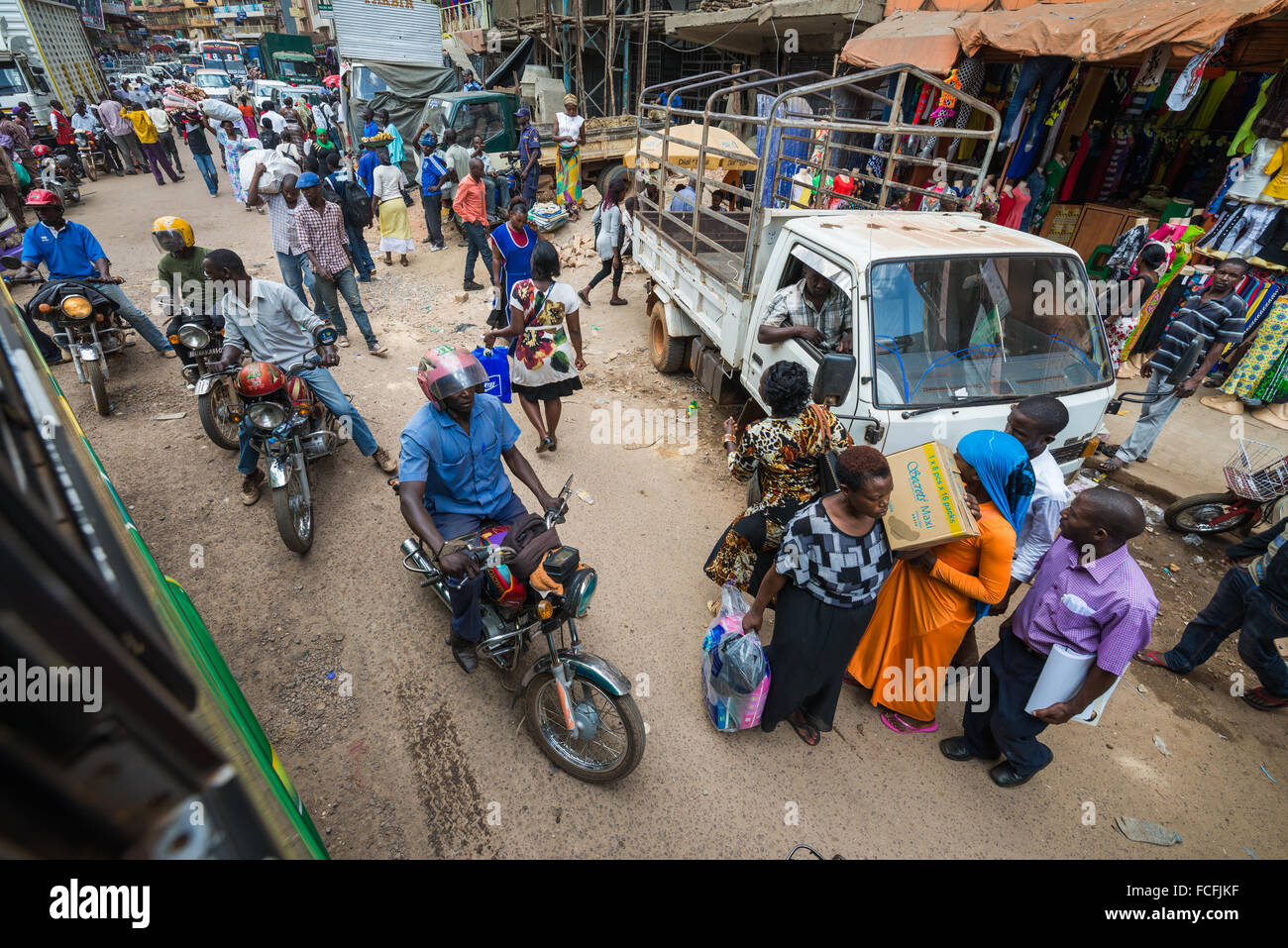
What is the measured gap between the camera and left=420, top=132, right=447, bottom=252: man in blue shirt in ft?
32.2

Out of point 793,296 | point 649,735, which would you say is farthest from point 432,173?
point 649,735

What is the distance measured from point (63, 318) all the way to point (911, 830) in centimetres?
808

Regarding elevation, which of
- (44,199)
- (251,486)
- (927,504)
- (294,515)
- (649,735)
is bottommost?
(649,735)

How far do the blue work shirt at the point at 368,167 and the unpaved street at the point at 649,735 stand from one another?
7176 millimetres

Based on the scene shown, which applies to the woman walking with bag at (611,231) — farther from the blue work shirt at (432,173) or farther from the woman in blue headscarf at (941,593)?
the woman in blue headscarf at (941,593)

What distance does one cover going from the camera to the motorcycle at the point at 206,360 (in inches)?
190

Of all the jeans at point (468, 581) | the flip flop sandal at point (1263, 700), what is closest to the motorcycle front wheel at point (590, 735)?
the jeans at point (468, 581)

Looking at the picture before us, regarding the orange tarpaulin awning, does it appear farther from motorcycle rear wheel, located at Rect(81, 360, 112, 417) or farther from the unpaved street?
motorcycle rear wheel, located at Rect(81, 360, 112, 417)

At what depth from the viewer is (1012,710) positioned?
2.75 m

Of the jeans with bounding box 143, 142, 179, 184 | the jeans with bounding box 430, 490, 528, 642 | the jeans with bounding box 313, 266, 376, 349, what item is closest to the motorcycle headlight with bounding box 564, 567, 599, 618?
the jeans with bounding box 430, 490, 528, 642

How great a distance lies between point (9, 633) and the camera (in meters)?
0.52

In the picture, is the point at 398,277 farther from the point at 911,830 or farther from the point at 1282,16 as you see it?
the point at 1282,16

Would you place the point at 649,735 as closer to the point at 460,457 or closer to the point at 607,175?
the point at 460,457

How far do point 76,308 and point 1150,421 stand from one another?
9.99 meters
